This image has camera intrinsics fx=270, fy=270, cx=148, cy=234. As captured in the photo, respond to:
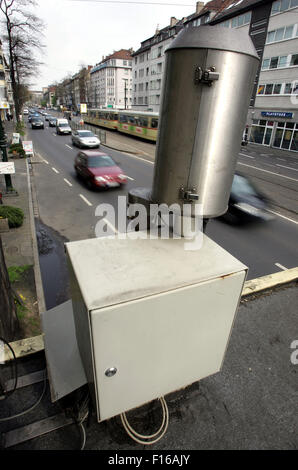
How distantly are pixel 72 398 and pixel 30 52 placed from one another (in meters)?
34.9

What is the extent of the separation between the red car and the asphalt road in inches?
20.4

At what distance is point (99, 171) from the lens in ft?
46.9

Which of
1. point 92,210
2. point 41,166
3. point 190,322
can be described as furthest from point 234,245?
point 41,166

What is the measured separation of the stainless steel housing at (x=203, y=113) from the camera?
1.82 m

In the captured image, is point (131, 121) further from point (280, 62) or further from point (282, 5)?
point (282, 5)

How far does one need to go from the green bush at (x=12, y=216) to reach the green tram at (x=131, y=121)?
69.0 feet

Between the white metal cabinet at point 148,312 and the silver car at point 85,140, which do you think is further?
the silver car at point 85,140

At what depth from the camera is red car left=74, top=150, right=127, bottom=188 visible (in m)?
14.0

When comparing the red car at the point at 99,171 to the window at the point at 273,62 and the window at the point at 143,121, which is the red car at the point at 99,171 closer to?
the window at the point at 143,121

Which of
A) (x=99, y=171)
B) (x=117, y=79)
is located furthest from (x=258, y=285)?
(x=117, y=79)

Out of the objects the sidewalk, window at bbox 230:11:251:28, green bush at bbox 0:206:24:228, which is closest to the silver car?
the sidewalk

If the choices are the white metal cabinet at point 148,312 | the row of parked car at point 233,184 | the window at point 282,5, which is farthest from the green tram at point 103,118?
the white metal cabinet at point 148,312

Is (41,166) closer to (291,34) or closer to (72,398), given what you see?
(72,398)
